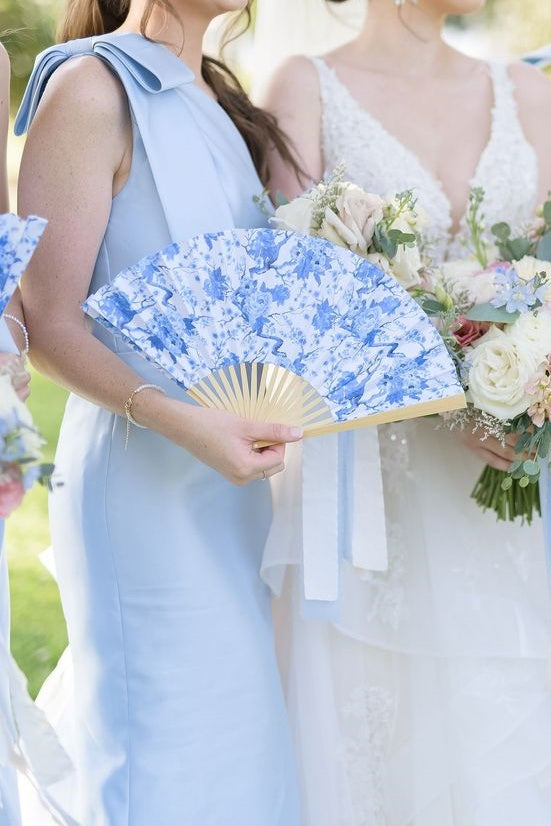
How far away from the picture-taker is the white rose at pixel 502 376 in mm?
2611

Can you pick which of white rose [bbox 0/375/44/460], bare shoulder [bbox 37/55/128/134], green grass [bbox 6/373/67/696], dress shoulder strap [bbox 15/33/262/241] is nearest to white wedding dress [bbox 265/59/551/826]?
dress shoulder strap [bbox 15/33/262/241]

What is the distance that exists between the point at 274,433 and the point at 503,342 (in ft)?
2.25

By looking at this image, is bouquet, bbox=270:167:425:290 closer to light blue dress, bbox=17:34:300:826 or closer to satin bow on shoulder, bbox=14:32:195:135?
light blue dress, bbox=17:34:300:826

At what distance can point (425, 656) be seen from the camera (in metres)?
3.02

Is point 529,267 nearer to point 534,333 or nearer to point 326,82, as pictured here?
point 534,333

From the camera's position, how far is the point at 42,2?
996 centimetres

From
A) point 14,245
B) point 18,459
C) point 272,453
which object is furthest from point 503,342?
point 18,459

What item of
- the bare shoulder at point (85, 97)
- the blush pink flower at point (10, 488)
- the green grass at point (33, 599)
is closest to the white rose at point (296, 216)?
the bare shoulder at point (85, 97)

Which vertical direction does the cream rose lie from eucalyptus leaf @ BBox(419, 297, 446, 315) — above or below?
above

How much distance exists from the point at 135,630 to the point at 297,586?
49cm

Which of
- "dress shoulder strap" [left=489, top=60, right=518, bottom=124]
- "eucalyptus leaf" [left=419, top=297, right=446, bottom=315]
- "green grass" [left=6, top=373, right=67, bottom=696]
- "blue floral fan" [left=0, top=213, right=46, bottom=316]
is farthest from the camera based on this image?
"green grass" [left=6, top=373, right=67, bottom=696]

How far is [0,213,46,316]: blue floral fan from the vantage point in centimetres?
188

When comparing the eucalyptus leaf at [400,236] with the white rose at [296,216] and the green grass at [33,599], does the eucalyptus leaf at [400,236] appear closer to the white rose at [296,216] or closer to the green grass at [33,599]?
the white rose at [296,216]

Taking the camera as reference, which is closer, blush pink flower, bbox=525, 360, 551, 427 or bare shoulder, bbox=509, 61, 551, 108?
blush pink flower, bbox=525, 360, 551, 427
